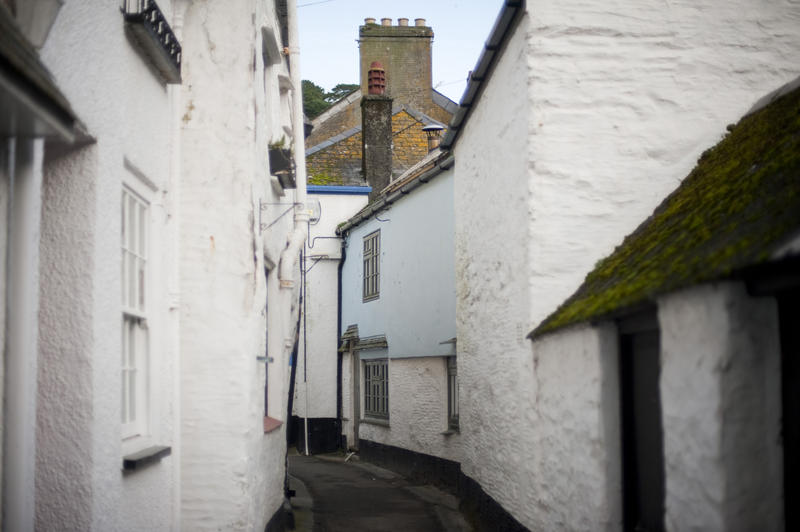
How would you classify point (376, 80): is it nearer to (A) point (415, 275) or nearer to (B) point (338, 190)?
(B) point (338, 190)

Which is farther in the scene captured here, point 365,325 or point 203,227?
point 365,325

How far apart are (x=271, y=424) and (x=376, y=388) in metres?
10.2

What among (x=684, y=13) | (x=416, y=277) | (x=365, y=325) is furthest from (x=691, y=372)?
(x=365, y=325)

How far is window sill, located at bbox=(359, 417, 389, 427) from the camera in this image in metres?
17.3

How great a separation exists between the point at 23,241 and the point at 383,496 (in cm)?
1022

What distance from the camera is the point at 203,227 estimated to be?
6707mm

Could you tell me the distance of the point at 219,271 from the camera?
6.71m

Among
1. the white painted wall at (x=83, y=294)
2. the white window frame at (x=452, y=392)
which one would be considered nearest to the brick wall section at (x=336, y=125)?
the white window frame at (x=452, y=392)

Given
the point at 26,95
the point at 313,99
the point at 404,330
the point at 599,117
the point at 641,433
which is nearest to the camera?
the point at 26,95

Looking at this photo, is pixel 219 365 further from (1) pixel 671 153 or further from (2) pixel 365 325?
(2) pixel 365 325

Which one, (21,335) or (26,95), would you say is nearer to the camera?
(26,95)

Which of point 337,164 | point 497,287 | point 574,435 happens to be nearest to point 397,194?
point 337,164

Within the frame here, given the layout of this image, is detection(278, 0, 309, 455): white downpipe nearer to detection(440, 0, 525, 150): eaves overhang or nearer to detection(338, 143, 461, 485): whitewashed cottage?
detection(440, 0, 525, 150): eaves overhang

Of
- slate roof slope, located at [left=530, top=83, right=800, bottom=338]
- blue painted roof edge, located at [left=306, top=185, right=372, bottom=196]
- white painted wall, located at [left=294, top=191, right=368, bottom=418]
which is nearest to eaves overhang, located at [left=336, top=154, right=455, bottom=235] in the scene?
white painted wall, located at [left=294, top=191, right=368, bottom=418]
